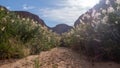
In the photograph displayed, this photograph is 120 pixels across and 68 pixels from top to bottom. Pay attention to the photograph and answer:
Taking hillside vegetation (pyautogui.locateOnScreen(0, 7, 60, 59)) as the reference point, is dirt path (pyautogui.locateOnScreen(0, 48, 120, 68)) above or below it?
below

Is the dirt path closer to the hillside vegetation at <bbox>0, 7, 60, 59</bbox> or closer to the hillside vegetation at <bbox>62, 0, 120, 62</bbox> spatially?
the hillside vegetation at <bbox>62, 0, 120, 62</bbox>

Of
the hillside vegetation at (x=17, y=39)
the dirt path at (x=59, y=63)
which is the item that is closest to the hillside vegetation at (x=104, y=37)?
the dirt path at (x=59, y=63)

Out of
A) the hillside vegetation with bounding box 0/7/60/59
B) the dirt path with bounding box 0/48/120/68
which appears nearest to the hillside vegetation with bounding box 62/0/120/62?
the dirt path with bounding box 0/48/120/68

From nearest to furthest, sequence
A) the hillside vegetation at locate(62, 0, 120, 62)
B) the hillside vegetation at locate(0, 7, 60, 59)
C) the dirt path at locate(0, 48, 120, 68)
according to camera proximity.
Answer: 1. the dirt path at locate(0, 48, 120, 68)
2. the hillside vegetation at locate(62, 0, 120, 62)
3. the hillside vegetation at locate(0, 7, 60, 59)

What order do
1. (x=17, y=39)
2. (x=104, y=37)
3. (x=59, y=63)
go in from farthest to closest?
1. (x=17, y=39)
2. (x=104, y=37)
3. (x=59, y=63)

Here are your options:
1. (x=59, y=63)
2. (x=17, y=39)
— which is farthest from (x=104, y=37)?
(x=17, y=39)

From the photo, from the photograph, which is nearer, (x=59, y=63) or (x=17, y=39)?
(x=59, y=63)

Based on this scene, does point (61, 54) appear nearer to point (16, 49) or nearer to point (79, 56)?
point (79, 56)

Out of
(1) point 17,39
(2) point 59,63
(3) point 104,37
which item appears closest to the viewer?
(2) point 59,63

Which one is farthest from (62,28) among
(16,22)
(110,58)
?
(110,58)

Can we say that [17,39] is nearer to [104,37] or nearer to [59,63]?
[59,63]

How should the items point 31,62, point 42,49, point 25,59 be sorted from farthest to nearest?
1. point 42,49
2. point 25,59
3. point 31,62

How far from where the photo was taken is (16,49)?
1109cm

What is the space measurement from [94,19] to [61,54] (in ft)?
5.61
